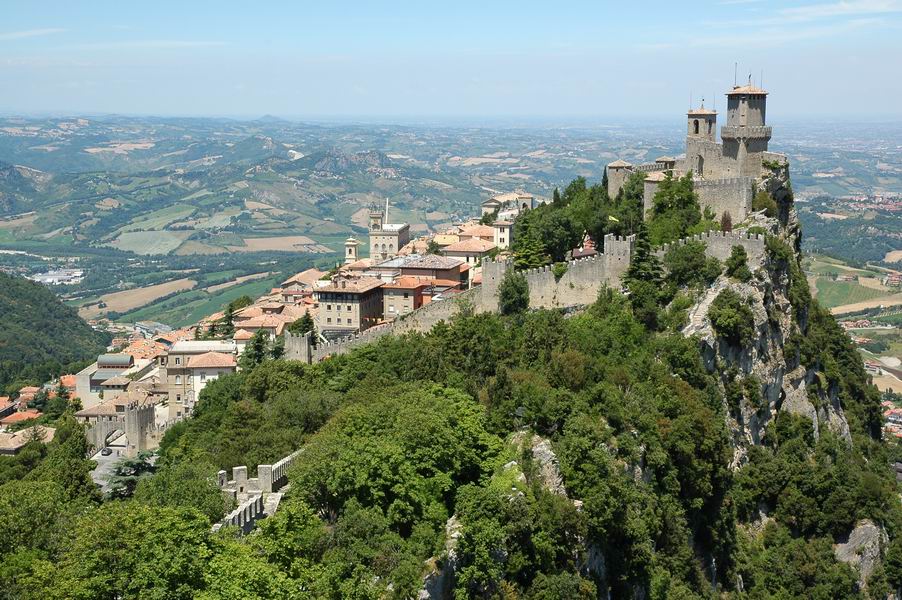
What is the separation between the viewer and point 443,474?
32594 millimetres

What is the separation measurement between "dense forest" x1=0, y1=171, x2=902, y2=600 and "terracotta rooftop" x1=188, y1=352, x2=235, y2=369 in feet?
13.0

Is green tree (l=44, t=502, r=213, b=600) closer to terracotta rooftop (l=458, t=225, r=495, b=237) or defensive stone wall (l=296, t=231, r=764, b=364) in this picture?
defensive stone wall (l=296, t=231, r=764, b=364)

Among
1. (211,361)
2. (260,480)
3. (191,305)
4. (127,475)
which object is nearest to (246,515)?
(260,480)

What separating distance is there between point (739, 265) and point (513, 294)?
382 inches

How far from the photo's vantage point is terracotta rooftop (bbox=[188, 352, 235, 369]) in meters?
57.3

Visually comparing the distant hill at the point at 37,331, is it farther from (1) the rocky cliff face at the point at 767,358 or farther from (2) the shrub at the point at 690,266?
(1) the rocky cliff face at the point at 767,358

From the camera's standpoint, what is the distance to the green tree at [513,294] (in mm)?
50875

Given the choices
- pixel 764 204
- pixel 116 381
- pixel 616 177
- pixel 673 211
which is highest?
pixel 616 177

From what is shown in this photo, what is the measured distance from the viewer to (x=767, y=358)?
50.5m

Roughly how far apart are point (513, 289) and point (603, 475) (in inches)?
647

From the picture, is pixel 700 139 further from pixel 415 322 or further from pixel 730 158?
pixel 415 322

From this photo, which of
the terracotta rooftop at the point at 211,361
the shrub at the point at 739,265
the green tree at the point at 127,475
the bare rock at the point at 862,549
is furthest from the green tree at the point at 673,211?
the green tree at the point at 127,475

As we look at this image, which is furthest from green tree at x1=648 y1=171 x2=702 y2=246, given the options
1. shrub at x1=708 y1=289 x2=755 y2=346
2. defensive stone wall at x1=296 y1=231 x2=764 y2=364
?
shrub at x1=708 y1=289 x2=755 y2=346

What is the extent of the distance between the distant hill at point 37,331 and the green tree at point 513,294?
66.8 metres
